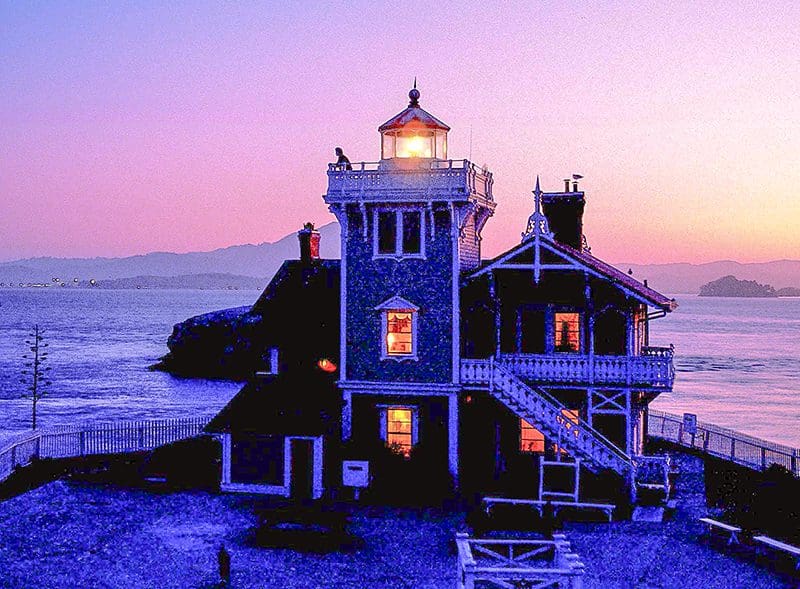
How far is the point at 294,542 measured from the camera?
22.6 metres

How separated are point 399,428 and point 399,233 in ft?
21.7

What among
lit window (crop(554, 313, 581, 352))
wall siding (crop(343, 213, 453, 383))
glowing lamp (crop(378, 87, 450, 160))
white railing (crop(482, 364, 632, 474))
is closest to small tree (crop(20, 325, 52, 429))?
wall siding (crop(343, 213, 453, 383))

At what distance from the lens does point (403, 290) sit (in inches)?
1149

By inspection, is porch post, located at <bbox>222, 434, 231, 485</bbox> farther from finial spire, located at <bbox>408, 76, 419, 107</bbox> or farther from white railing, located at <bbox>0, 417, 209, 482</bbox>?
finial spire, located at <bbox>408, 76, 419, 107</bbox>

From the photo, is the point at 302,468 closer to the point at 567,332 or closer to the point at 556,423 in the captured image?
the point at 556,423

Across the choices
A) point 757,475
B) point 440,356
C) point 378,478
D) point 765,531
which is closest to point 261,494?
point 378,478

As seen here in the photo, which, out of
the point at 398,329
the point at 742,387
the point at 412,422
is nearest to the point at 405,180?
the point at 398,329

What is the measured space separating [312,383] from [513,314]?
7.40m

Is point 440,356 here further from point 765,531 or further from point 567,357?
point 765,531

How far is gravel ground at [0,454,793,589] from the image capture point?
19875 mm

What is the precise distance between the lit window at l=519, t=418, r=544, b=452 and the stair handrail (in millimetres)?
1225

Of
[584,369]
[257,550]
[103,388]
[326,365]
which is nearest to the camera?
[257,550]

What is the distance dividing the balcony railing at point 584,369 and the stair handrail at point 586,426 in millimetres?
390

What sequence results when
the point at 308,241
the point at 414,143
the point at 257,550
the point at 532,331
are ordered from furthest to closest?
the point at 308,241 < the point at 414,143 < the point at 532,331 < the point at 257,550
